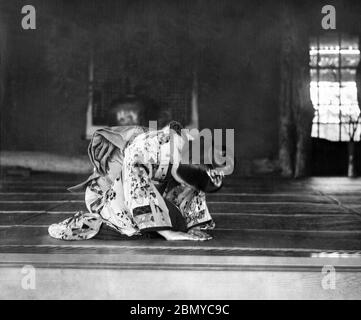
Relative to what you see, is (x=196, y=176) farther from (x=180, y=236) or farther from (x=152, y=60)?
(x=152, y=60)

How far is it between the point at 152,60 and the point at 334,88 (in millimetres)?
2400

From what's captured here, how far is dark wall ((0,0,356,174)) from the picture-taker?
19.9 ft

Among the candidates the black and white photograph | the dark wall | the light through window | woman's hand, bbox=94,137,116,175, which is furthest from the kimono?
the light through window

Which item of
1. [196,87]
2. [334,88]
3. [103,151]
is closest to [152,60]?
[196,87]

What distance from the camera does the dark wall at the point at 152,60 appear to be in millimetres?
6066

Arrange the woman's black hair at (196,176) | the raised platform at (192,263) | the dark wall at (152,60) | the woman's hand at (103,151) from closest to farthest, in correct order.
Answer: the raised platform at (192,263), the woman's black hair at (196,176), the woman's hand at (103,151), the dark wall at (152,60)

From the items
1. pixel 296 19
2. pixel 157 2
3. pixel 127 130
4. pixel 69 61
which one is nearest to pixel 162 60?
pixel 157 2

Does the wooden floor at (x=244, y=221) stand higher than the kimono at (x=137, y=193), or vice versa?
the kimono at (x=137, y=193)

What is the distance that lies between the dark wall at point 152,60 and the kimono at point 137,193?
156 inches

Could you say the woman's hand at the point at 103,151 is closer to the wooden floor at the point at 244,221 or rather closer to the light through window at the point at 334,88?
the wooden floor at the point at 244,221

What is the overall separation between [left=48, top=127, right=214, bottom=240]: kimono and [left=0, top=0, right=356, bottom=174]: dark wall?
13.0 feet

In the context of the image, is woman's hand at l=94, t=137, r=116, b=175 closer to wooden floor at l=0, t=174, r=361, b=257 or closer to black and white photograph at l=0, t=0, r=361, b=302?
wooden floor at l=0, t=174, r=361, b=257

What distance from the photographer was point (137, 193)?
1.86 meters

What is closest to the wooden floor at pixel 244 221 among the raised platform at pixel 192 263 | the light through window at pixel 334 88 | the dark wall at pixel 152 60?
the raised platform at pixel 192 263
